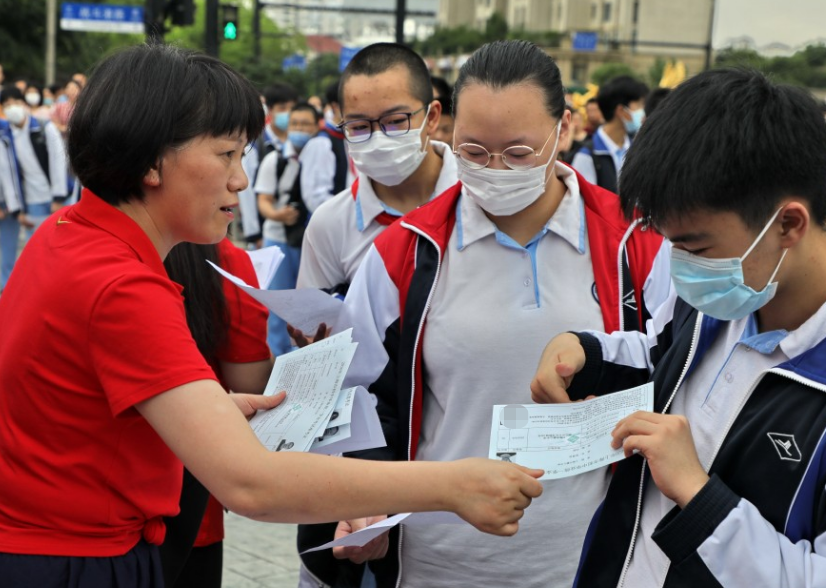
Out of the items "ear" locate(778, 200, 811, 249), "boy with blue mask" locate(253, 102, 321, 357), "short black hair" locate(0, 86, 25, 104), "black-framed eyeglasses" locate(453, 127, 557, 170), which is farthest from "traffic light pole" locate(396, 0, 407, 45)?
"ear" locate(778, 200, 811, 249)

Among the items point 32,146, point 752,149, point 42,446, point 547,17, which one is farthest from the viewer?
point 547,17

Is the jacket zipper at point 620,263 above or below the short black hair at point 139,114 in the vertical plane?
below

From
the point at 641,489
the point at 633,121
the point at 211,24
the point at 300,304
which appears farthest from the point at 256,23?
the point at 641,489

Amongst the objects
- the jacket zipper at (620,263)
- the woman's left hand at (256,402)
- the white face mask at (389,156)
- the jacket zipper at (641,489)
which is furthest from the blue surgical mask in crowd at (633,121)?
the jacket zipper at (641,489)

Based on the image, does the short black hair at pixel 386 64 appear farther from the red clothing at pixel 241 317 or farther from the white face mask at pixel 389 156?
the red clothing at pixel 241 317

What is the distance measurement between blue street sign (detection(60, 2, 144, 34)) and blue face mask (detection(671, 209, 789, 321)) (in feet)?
60.8

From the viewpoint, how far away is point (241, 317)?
10.2 feet

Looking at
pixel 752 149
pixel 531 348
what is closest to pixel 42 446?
pixel 531 348

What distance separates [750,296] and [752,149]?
26 cm

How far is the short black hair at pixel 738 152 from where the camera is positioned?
1.89 metres

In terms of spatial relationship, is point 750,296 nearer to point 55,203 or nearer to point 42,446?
point 42,446

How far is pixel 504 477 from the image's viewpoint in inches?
85.0

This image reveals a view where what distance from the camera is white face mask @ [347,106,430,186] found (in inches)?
158

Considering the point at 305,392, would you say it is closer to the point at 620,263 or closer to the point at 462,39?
the point at 620,263
